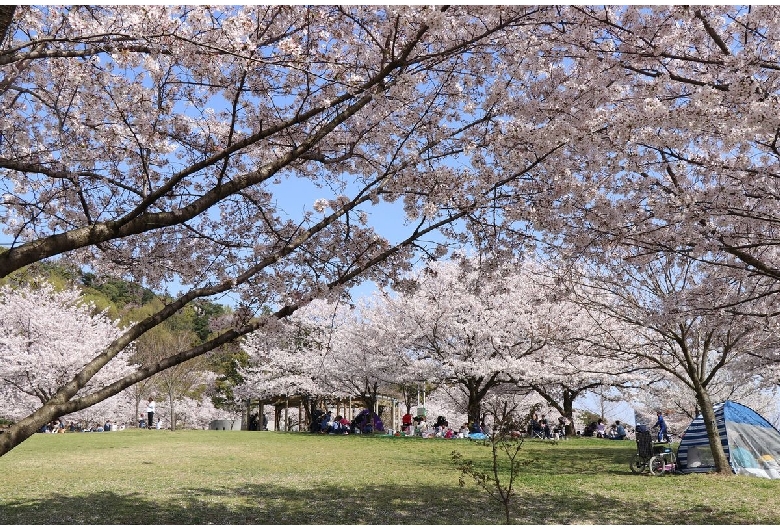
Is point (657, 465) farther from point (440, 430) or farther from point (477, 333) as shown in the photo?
point (440, 430)

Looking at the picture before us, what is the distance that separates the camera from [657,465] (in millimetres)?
11859

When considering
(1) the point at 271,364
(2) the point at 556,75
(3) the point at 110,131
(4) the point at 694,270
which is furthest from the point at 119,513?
(1) the point at 271,364

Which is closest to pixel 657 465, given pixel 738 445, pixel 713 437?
pixel 713 437

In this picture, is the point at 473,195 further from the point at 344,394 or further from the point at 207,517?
the point at 344,394

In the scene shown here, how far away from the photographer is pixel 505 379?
2428 cm

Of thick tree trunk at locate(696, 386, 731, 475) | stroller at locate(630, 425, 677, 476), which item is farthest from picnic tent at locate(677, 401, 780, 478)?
stroller at locate(630, 425, 677, 476)

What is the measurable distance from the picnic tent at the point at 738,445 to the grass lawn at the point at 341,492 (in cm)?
107

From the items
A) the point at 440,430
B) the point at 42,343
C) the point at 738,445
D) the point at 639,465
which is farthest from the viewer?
the point at 42,343

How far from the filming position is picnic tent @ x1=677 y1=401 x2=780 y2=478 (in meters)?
11.9

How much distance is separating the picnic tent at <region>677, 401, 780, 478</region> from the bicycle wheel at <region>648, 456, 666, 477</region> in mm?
719

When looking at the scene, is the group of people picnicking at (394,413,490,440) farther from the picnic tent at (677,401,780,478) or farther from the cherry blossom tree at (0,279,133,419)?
the cherry blossom tree at (0,279,133,419)

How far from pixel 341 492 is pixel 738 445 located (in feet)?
28.4

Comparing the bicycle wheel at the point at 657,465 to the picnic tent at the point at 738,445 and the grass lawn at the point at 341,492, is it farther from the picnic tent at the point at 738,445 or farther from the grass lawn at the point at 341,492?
the picnic tent at the point at 738,445

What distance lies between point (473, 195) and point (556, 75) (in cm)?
140
